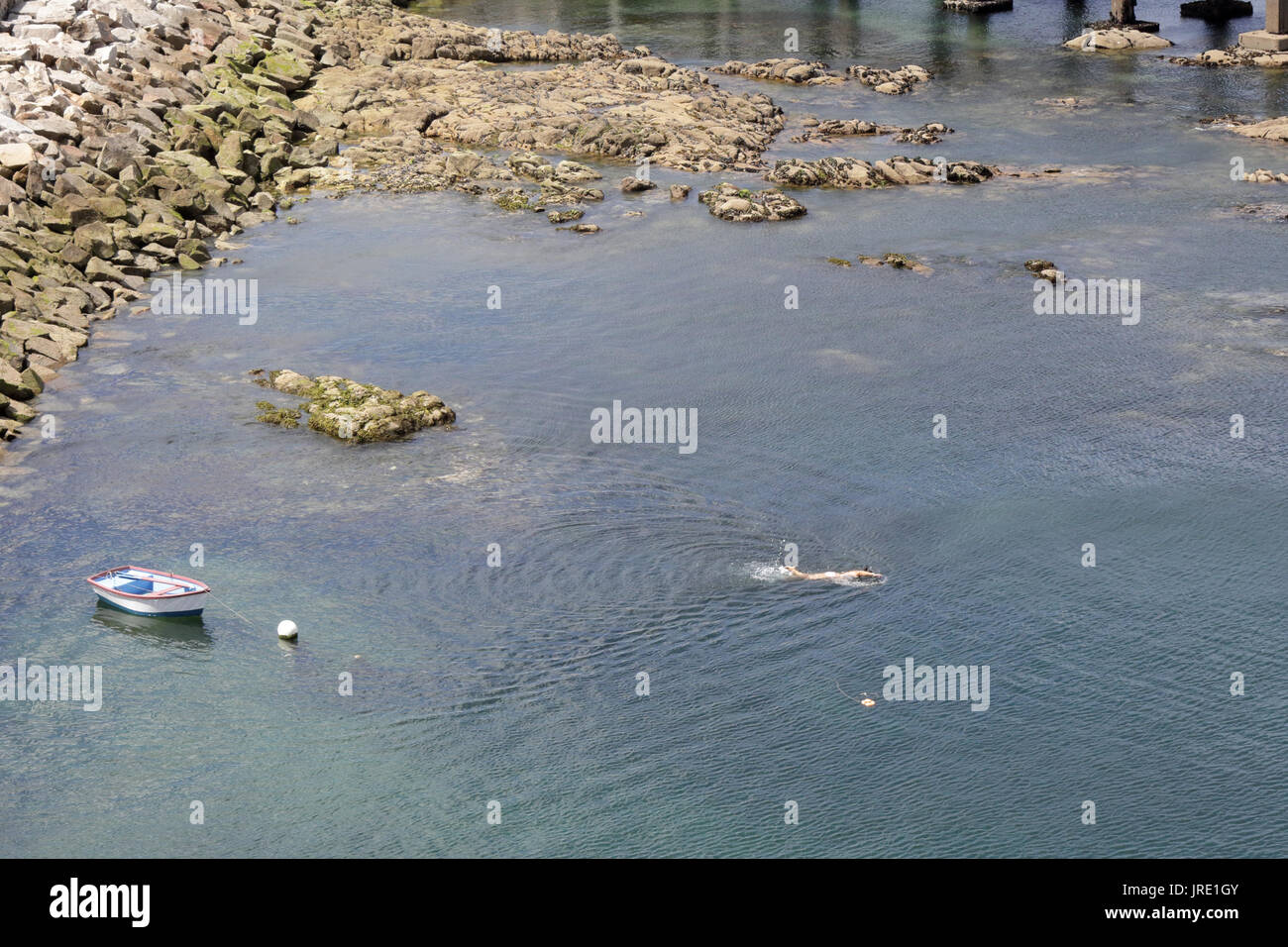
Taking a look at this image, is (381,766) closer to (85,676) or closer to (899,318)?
(85,676)

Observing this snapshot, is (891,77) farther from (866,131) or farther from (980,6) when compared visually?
(980,6)

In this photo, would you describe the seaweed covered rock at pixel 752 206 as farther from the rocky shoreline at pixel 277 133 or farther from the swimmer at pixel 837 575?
the swimmer at pixel 837 575

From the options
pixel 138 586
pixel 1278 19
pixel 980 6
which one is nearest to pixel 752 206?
pixel 138 586

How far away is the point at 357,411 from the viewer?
4038 cm

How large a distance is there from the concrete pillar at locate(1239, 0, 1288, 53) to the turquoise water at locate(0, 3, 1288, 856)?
78.2 ft

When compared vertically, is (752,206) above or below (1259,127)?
below

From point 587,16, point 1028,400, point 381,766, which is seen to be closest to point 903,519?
point 1028,400

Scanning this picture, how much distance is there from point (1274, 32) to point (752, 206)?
37.1m

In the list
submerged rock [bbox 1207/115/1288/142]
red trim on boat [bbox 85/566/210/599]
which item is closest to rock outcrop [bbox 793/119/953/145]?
submerged rock [bbox 1207/115/1288/142]

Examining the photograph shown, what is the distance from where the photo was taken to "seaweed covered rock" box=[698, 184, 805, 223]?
57656 millimetres

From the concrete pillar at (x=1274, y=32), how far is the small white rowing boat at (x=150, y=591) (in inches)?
2621

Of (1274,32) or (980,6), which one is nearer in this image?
(1274,32)

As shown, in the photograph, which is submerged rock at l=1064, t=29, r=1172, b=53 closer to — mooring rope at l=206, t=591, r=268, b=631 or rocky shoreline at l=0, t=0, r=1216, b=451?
rocky shoreline at l=0, t=0, r=1216, b=451
